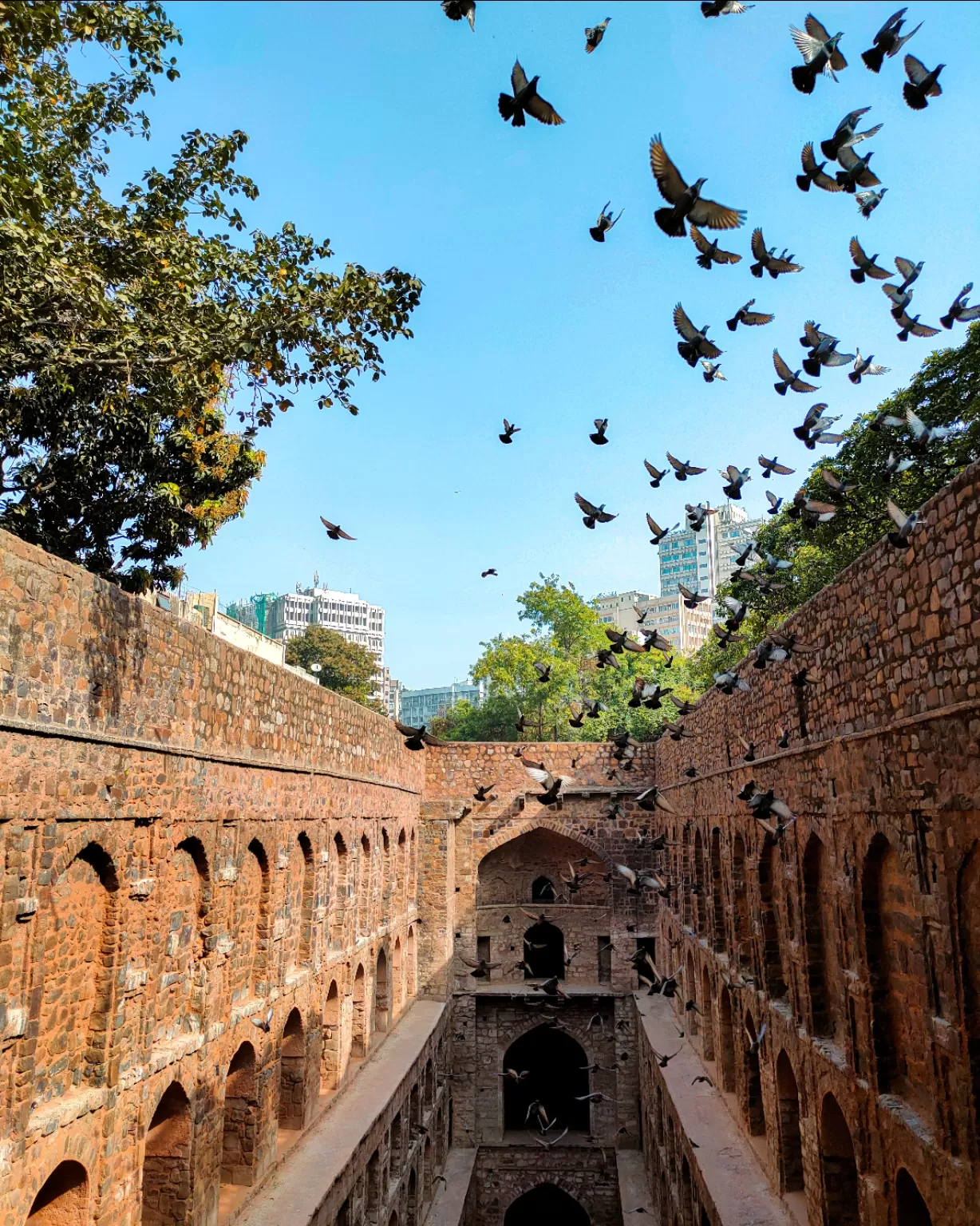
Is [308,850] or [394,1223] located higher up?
[308,850]

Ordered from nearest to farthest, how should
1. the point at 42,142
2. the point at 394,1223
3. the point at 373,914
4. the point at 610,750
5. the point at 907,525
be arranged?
1. the point at 907,525
2. the point at 42,142
3. the point at 394,1223
4. the point at 373,914
5. the point at 610,750

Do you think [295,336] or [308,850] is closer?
[295,336]

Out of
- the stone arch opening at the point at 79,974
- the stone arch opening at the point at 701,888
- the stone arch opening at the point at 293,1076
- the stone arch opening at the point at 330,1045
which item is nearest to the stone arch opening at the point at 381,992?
the stone arch opening at the point at 330,1045

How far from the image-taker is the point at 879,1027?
7262 millimetres

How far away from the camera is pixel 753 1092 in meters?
11.9

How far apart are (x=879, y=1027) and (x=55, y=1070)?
5.62m

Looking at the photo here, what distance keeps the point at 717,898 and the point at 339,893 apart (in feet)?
17.5

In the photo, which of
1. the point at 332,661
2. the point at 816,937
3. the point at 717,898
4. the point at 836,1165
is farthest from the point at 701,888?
the point at 332,661

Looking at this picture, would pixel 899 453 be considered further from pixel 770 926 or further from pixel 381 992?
pixel 381 992

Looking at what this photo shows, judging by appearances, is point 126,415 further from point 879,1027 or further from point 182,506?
point 879,1027

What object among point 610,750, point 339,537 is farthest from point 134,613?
point 610,750

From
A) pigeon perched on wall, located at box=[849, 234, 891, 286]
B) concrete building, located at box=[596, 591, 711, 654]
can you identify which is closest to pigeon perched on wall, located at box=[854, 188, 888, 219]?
pigeon perched on wall, located at box=[849, 234, 891, 286]

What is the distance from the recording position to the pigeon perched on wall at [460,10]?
559cm

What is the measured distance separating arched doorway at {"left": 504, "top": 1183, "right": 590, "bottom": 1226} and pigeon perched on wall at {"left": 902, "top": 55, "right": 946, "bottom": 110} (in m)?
22.0
